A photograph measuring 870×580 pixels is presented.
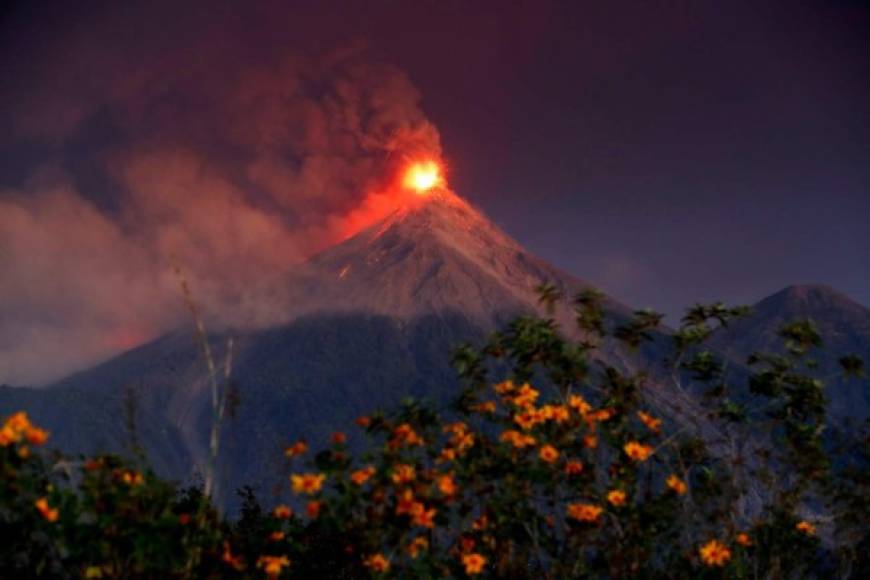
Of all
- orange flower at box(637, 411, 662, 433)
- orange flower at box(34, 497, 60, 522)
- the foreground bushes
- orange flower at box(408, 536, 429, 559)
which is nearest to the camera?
orange flower at box(34, 497, 60, 522)

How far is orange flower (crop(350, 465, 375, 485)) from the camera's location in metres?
4.66

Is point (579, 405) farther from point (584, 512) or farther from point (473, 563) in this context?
point (473, 563)

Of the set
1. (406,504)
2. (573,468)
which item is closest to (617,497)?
(573,468)

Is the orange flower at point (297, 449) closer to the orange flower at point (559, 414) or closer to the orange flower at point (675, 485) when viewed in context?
the orange flower at point (559, 414)

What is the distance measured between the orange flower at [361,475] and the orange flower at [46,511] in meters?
1.86

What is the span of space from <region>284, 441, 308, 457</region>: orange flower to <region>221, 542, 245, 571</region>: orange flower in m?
0.76

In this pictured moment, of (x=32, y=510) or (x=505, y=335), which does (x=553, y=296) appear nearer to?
(x=505, y=335)

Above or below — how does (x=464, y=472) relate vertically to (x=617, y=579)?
above

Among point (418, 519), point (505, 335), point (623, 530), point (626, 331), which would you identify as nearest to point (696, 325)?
point (626, 331)

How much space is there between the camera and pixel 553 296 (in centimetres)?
714

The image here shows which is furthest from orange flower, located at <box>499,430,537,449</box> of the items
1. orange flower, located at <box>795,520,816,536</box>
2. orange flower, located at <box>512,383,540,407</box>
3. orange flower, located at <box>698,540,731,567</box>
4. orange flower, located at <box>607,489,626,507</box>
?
orange flower, located at <box>795,520,816,536</box>

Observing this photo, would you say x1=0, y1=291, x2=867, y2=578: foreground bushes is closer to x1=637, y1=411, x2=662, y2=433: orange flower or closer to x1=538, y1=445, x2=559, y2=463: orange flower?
x1=538, y1=445, x2=559, y2=463: orange flower

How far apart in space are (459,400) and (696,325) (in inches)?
115

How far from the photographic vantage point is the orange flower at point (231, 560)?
4.55 m
